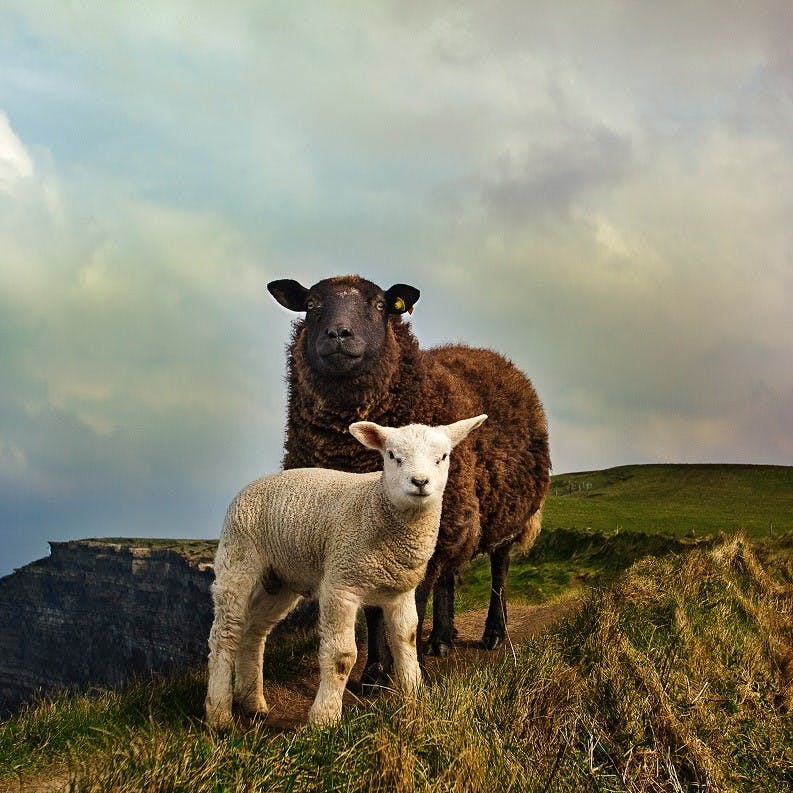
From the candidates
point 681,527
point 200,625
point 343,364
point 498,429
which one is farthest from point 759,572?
point 200,625

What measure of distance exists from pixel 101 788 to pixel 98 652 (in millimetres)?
87297

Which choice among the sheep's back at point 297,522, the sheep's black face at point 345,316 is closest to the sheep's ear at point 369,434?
the sheep's back at point 297,522

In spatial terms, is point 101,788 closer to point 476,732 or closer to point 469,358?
point 476,732

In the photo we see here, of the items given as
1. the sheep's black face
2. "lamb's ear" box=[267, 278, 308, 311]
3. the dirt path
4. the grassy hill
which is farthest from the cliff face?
the sheep's black face

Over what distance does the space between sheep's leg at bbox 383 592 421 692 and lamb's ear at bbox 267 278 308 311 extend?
14.2ft

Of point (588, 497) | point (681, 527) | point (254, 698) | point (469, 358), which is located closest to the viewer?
point (254, 698)

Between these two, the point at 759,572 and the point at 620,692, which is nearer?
the point at 620,692

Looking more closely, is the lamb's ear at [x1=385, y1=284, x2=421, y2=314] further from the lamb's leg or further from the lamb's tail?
the lamb's tail

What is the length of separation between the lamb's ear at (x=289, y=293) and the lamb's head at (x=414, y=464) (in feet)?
12.0

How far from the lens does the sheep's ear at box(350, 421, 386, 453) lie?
21.7 ft

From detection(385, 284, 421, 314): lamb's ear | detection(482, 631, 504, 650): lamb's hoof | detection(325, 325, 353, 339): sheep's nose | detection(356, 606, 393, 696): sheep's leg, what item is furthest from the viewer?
detection(482, 631, 504, 650): lamb's hoof

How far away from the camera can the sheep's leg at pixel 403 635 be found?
6.66 m

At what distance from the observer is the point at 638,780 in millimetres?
5688

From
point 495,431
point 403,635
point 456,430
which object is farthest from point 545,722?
point 495,431
